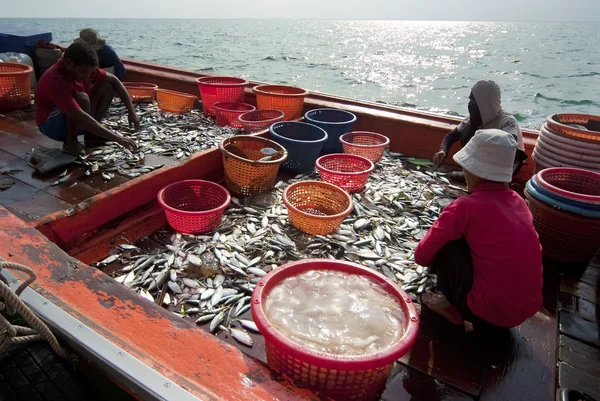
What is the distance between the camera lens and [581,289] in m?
3.37

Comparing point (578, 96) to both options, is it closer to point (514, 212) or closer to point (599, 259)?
point (599, 259)

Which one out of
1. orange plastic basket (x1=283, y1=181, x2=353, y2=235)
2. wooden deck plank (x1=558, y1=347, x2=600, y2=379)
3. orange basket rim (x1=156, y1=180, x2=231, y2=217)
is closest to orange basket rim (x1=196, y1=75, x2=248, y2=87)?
orange basket rim (x1=156, y1=180, x2=231, y2=217)

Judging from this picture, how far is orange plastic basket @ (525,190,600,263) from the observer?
3.39 m

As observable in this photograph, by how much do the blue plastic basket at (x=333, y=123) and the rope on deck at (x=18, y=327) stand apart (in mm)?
4756

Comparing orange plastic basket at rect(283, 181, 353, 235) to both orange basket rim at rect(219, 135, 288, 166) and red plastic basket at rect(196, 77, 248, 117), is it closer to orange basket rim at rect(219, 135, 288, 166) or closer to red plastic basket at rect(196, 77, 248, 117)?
orange basket rim at rect(219, 135, 288, 166)

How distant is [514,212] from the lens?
2.33 m

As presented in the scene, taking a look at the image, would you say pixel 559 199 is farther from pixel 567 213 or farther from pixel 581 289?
pixel 581 289

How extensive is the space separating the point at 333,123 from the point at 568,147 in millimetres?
3159

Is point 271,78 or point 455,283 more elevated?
point 455,283

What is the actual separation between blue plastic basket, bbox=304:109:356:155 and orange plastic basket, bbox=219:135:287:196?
1392 mm

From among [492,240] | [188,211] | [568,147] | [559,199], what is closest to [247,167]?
[188,211]

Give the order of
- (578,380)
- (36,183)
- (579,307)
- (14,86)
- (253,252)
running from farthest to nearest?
(14,86) → (36,183) → (253,252) → (579,307) → (578,380)

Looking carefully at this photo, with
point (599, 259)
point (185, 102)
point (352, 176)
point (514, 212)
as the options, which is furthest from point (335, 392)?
point (185, 102)

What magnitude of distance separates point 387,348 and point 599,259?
10.9 ft
